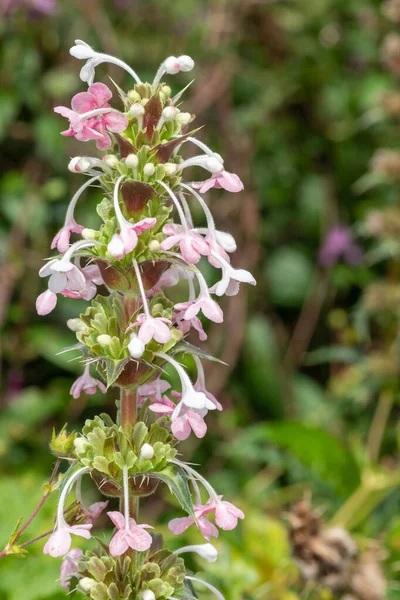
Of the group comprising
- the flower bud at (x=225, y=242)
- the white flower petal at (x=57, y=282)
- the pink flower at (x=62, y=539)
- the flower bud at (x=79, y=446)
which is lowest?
the pink flower at (x=62, y=539)

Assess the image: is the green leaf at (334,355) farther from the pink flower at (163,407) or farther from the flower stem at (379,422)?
the pink flower at (163,407)

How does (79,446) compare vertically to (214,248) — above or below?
below

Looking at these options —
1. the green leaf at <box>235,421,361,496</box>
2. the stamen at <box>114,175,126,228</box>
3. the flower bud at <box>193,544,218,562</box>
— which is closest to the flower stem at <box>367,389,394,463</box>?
the green leaf at <box>235,421,361,496</box>

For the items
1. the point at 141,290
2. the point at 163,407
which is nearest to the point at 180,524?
the point at 163,407

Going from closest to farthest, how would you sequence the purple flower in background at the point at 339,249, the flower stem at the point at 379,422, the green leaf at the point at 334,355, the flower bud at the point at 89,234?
the flower bud at the point at 89,234 → the flower stem at the point at 379,422 → the green leaf at the point at 334,355 → the purple flower in background at the point at 339,249

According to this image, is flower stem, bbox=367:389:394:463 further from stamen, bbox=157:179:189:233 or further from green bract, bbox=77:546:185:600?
stamen, bbox=157:179:189:233

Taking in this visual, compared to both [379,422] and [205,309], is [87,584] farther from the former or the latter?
[379,422]

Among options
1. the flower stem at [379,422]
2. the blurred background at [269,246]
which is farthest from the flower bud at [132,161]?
the flower stem at [379,422]
